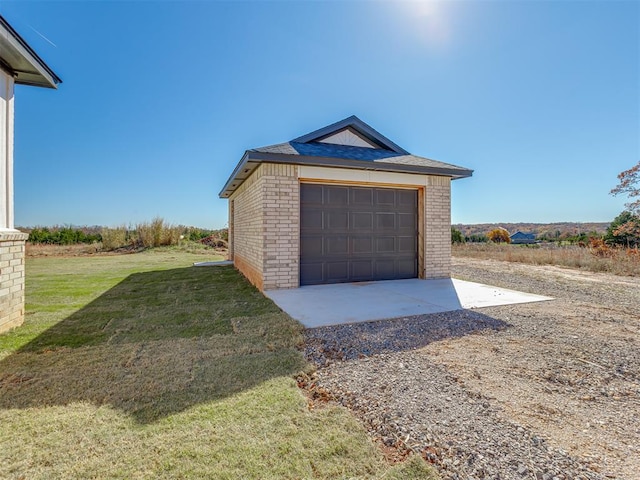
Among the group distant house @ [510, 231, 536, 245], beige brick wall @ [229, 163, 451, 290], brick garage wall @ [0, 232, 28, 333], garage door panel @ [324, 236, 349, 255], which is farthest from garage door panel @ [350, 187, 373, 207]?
Result: distant house @ [510, 231, 536, 245]

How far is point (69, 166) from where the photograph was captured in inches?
581

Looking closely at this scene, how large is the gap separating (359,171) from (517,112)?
8.62m

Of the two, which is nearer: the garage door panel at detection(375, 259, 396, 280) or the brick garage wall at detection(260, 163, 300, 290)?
the brick garage wall at detection(260, 163, 300, 290)

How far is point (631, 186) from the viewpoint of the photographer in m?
12.5

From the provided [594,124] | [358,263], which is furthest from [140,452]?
[594,124]

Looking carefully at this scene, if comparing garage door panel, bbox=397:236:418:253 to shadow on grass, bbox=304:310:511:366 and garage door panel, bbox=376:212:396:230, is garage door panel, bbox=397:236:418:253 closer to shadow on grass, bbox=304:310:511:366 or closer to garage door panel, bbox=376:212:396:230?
garage door panel, bbox=376:212:396:230

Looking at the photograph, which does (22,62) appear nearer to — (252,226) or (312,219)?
(252,226)

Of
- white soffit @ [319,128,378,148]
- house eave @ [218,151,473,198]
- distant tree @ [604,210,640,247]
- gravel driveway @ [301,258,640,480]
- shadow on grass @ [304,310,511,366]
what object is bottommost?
gravel driveway @ [301,258,640,480]

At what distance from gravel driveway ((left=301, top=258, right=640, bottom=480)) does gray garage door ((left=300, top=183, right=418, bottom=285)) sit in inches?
122

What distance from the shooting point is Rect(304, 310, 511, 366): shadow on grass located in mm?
3354

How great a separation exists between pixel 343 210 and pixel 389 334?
13.4 feet

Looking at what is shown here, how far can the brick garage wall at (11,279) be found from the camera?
4.13 meters

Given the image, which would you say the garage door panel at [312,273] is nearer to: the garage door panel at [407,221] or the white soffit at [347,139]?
the garage door panel at [407,221]

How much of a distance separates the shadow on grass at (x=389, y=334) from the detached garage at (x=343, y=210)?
3.00 metres
